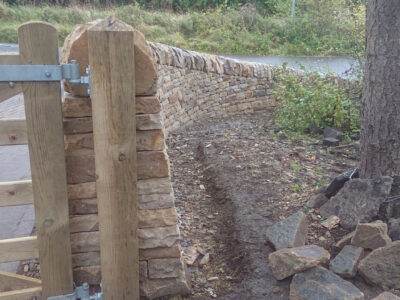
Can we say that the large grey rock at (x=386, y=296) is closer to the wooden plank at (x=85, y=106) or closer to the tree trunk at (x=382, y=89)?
the tree trunk at (x=382, y=89)

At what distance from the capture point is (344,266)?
8.51 feet

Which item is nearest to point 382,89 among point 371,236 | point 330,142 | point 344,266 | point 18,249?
point 371,236

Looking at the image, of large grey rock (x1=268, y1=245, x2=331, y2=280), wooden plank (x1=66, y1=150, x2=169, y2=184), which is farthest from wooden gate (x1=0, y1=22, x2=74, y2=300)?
large grey rock (x1=268, y1=245, x2=331, y2=280)

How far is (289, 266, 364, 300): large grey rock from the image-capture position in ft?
7.69

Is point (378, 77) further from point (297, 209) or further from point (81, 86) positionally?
point (81, 86)

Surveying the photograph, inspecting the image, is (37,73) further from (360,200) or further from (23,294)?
(360,200)

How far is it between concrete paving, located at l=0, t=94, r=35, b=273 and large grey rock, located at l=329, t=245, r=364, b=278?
7.06 feet

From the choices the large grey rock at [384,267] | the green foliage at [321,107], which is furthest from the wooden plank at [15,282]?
the green foliage at [321,107]

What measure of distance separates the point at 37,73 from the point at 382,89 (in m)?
2.57

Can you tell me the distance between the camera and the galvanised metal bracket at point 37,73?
1903mm

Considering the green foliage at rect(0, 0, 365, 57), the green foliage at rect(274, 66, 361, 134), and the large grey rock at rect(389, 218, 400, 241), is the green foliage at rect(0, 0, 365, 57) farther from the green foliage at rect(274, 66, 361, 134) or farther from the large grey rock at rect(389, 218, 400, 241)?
the large grey rock at rect(389, 218, 400, 241)

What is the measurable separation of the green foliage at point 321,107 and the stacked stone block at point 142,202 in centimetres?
412

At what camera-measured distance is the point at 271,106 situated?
920 cm

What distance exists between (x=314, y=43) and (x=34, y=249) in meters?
17.5
